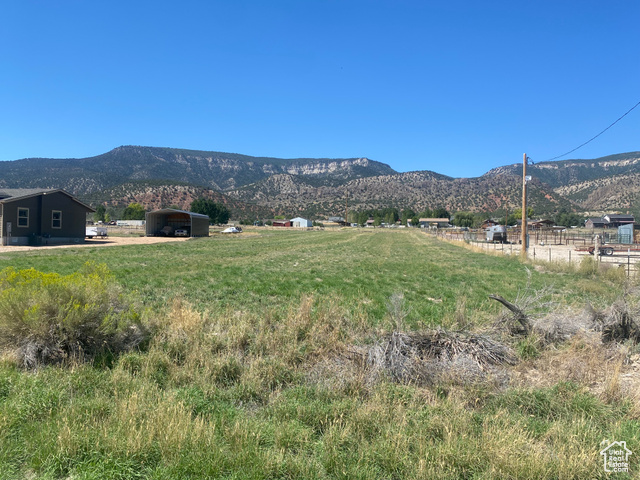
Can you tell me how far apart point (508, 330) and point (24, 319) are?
24.6 ft

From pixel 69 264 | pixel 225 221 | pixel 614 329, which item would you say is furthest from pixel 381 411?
pixel 225 221

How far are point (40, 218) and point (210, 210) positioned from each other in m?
66.7

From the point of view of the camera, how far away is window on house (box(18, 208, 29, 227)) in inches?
1179

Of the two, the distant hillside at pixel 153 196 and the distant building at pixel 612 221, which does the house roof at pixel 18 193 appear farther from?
the distant building at pixel 612 221

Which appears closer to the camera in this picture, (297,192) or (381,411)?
(381,411)

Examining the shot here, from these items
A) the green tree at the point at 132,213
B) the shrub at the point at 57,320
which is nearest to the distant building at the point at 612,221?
the shrub at the point at 57,320

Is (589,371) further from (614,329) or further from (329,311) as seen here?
(329,311)

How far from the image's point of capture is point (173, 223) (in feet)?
180

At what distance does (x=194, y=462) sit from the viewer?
3.18m

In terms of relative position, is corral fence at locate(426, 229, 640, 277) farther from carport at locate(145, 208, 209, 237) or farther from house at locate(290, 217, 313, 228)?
house at locate(290, 217, 313, 228)

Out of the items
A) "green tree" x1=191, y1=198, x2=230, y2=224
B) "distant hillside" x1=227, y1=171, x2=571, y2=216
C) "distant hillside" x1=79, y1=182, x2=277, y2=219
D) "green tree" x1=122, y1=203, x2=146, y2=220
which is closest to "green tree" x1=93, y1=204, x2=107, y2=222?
"green tree" x1=122, y1=203, x2=146, y2=220

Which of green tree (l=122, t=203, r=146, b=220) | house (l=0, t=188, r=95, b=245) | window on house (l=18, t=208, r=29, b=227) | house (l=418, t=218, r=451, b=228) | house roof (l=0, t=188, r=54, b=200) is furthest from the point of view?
house (l=418, t=218, r=451, b=228)

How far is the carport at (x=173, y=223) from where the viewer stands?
51.3 metres

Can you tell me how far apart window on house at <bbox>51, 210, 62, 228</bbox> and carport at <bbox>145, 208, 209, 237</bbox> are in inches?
665
